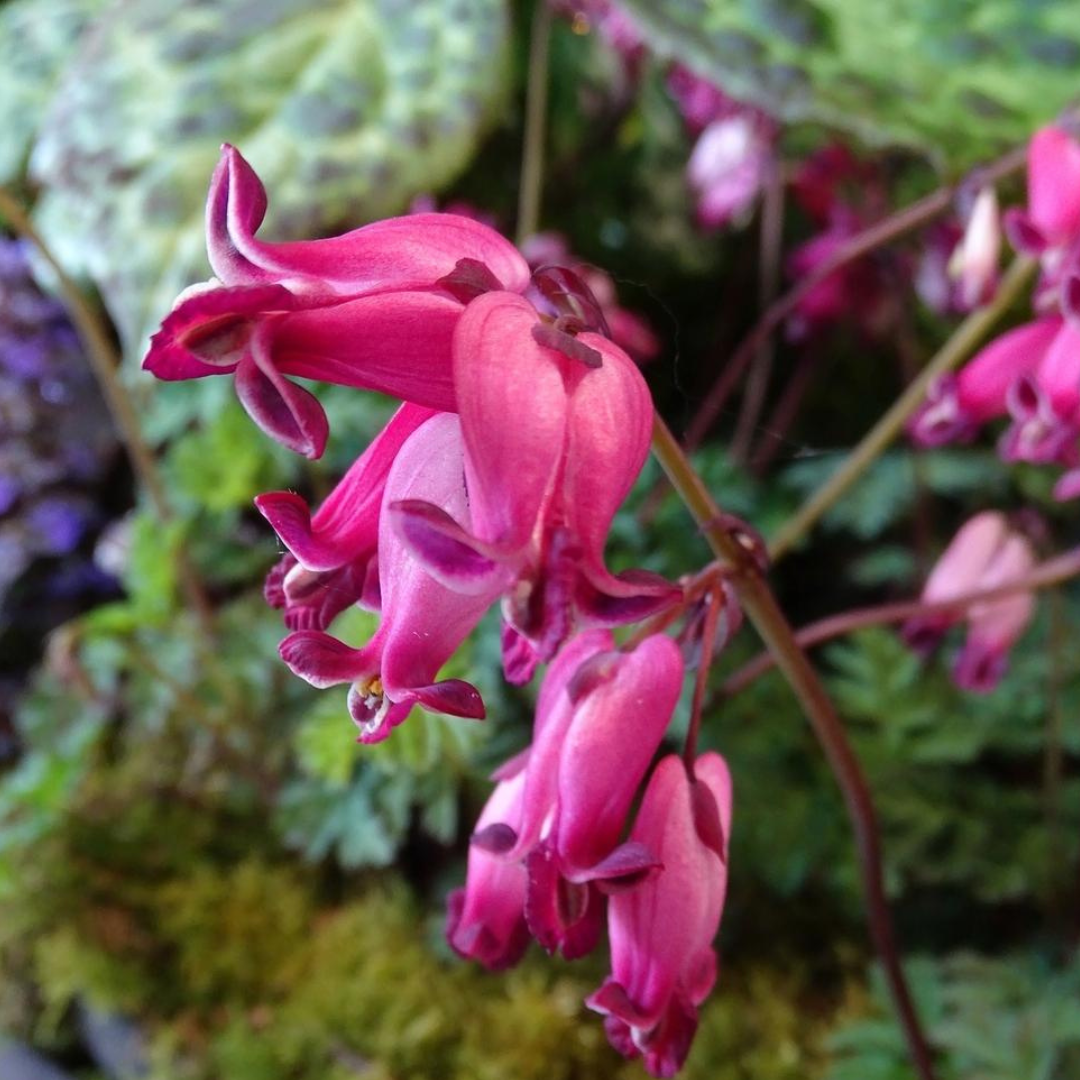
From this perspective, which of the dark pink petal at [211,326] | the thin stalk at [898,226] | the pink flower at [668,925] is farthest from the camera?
the thin stalk at [898,226]

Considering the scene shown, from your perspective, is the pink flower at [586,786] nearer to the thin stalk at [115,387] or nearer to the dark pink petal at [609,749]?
the dark pink petal at [609,749]

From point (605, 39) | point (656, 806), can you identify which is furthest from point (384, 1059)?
point (605, 39)

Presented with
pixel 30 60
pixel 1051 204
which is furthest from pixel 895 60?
pixel 30 60

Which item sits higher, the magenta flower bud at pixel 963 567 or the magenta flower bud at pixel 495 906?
the magenta flower bud at pixel 495 906

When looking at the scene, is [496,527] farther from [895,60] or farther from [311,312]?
[895,60]

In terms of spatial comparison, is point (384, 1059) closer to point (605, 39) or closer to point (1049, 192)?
point (1049, 192)

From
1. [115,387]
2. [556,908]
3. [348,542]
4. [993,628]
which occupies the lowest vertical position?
[993,628]

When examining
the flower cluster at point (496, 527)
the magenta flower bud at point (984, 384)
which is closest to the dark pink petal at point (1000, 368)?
the magenta flower bud at point (984, 384)
